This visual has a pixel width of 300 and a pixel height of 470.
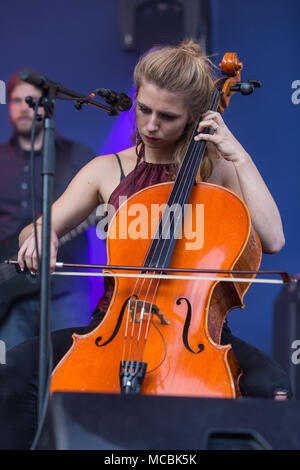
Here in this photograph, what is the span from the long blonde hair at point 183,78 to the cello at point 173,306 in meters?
0.07

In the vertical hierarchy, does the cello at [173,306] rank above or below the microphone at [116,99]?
below

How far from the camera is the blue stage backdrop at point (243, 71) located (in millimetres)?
2404

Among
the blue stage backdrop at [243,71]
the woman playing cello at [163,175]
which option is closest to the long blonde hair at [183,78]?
the woman playing cello at [163,175]

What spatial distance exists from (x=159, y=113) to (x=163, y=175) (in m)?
0.21

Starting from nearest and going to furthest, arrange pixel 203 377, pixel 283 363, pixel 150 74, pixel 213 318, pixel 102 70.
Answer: pixel 203 377
pixel 213 318
pixel 150 74
pixel 283 363
pixel 102 70

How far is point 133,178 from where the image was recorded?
5.79 feet

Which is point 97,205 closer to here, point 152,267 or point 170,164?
point 170,164

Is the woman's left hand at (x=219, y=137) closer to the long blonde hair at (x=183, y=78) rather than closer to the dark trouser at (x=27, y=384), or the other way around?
the long blonde hair at (x=183, y=78)

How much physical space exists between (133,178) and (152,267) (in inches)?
19.9
